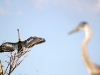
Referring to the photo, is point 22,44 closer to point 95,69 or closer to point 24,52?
point 24,52

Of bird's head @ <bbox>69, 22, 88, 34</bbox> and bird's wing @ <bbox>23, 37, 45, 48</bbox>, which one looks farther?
bird's wing @ <bbox>23, 37, 45, 48</bbox>

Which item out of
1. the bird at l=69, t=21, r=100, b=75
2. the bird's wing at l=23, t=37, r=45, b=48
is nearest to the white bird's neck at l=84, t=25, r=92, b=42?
the bird at l=69, t=21, r=100, b=75

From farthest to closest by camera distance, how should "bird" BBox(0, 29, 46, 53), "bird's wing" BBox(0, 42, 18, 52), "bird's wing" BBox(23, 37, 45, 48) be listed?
"bird's wing" BBox(23, 37, 45, 48) → "bird" BBox(0, 29, 46, 53) → "bird's wing" BBox(0, 42, 18, 52)

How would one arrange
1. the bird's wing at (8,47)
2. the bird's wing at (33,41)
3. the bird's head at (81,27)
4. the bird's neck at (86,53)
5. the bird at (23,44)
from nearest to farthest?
the bird's neck at (86,53) < the bird's head at (81,27) < the bird's wing at (8,47) < the bird at (23,44) < the bird's wing at (33,41)

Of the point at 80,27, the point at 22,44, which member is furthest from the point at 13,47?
the point at 80,27

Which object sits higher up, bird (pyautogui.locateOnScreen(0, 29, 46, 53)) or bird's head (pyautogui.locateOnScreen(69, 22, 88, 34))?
bird (pyautogui.locateOnScreen(0, 29, 46, 53))

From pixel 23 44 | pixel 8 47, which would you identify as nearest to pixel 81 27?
pixel 8 47

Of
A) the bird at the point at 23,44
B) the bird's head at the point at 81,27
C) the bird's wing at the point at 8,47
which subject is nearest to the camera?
the bird's head at the point at 81,27

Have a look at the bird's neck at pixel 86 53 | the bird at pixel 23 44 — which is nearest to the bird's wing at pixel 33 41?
the bird at pixel 23 44

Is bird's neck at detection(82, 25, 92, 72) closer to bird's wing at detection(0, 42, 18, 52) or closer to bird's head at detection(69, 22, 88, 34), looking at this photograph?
bird's head at detection(69, 22, 88, 34)

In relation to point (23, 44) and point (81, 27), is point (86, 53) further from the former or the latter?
point (23, 44)

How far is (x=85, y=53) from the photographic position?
319 centimetres

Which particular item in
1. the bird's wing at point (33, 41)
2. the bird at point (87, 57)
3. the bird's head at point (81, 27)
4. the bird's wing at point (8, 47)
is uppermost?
the bird's wing at point (33, 41)

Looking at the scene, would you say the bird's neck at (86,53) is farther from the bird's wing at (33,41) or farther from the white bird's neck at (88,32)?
the bird's wing at (33,41)
